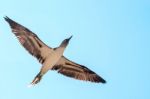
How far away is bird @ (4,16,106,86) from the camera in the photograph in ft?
153

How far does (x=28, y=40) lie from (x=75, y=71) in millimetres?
3815

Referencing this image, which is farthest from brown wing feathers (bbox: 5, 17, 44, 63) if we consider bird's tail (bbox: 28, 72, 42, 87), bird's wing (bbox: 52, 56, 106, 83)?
bird's wing (bbox: 52, 56, 106, 83)

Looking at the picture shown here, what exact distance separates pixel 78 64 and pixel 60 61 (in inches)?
46.3

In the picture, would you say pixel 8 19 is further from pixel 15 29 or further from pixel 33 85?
pixel 33 85

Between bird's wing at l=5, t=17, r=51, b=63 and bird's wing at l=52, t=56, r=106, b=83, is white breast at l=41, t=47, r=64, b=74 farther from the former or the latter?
bird's wing at l=52, t=56, r=106, b=83

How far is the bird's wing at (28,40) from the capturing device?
4678 centimetres

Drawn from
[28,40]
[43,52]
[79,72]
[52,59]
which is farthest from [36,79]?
[79,72]

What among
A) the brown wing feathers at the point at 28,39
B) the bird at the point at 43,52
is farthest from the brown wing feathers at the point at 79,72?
the brown wing feathers at the point at 28,39

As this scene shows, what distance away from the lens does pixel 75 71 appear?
1946 inches

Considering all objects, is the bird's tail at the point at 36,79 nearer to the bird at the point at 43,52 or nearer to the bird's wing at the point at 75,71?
the bird at the point at 43,52

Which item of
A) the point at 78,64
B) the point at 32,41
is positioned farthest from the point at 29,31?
the point at 78,64

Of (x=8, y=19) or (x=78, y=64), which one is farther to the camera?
(x=78, y=64)

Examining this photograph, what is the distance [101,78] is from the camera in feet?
162

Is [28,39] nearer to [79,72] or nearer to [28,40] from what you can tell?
[28,40]
